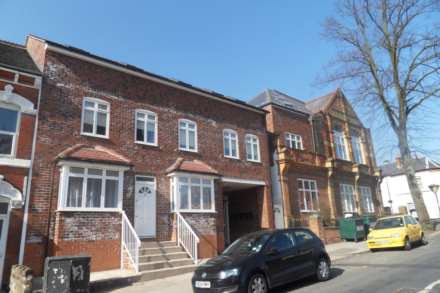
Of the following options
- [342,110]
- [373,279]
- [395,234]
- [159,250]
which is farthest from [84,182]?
[342,110]

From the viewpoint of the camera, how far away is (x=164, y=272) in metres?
11.2

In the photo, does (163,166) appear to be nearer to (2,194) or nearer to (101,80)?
(101,80)

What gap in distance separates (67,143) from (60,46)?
3.77 m

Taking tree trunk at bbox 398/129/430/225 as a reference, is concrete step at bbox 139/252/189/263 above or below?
below

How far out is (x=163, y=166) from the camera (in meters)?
14.7

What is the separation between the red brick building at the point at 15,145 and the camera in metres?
10.2

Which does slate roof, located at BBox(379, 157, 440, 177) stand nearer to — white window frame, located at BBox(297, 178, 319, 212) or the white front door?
white window frame, located at BBox(297, 178, 319, 212)

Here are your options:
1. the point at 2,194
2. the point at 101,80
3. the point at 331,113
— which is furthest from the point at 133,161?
the point at 331,113

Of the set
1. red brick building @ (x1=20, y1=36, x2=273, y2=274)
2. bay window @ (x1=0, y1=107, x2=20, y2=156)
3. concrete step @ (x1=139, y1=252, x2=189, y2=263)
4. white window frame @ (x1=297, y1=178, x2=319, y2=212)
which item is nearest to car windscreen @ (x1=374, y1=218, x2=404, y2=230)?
red brick building @ (x1=20, y1=36, x2=273, y2=274)

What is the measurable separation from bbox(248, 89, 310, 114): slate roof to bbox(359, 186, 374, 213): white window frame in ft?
26.6

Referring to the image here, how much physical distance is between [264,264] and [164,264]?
5126 millimetres

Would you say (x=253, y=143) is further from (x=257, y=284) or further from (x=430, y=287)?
(x=430, y=287)

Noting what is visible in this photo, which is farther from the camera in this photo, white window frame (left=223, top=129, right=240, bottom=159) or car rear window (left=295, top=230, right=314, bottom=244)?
white window frame (left=223, top=129, right=240, bottom=159)

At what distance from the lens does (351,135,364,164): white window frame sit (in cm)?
2770
